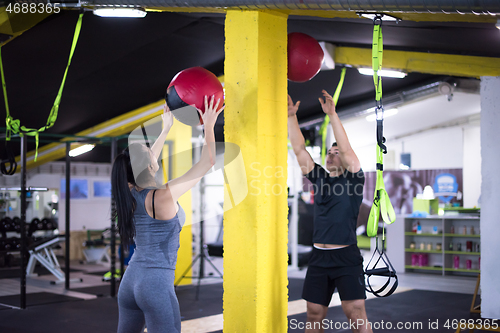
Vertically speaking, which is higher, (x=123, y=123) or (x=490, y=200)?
(x=123, y=123)

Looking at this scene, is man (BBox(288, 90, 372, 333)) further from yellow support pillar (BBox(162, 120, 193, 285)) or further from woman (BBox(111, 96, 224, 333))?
yellow support pillar (BBox(162, 120, 193, 285))

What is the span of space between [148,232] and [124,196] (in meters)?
0.19

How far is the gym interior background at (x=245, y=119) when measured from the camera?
2.97 metres

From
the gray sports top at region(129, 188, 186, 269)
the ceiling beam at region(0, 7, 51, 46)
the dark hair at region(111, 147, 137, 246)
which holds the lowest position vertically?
the gray sports top at region(129, 188, 186, 269)

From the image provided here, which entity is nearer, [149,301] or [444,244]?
[149,301]

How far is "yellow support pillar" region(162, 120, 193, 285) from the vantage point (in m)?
7.27

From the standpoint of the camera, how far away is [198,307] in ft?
18.7

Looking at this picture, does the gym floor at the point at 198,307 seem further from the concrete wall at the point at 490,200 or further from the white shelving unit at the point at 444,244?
the white shelving unit at the point at 444,244

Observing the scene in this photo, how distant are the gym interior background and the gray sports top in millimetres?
853

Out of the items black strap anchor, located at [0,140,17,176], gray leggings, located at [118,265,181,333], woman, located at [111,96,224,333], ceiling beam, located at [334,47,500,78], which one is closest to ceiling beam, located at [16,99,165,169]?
ceiling beam, located at [334,47,500,78]

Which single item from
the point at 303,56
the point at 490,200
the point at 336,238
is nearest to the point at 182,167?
the point at 490,200

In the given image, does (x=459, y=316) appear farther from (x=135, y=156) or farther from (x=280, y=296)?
(x=135, y=156)

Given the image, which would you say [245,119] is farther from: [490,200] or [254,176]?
[490,200]

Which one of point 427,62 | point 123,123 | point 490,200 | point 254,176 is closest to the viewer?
point 254,176
